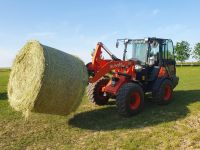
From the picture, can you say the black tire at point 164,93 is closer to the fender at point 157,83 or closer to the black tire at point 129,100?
the fender at point 157,83

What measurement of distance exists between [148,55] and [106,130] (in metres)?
4.09

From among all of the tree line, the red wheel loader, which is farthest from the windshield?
the tree line

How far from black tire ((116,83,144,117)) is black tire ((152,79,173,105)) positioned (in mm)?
1157

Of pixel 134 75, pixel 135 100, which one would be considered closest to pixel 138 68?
pixel 134 75

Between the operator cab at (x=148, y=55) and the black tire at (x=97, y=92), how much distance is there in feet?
4.16

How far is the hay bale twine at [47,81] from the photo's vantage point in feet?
29.3

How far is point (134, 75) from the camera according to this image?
12094mm

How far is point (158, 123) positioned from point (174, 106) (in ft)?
Answer: 7.47

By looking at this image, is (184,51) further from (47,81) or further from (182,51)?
Answer: (47,81)

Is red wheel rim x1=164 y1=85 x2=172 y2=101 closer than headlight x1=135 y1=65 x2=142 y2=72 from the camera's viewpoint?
No

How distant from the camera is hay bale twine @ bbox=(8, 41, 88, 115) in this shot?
8.94 m

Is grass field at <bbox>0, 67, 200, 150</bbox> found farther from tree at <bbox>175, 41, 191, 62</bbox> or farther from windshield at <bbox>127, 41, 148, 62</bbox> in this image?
tree at <bbox>175, 41, 191, 62</bbox>

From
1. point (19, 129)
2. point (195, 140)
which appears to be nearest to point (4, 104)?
point (19, 129)

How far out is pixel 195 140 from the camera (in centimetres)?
838
